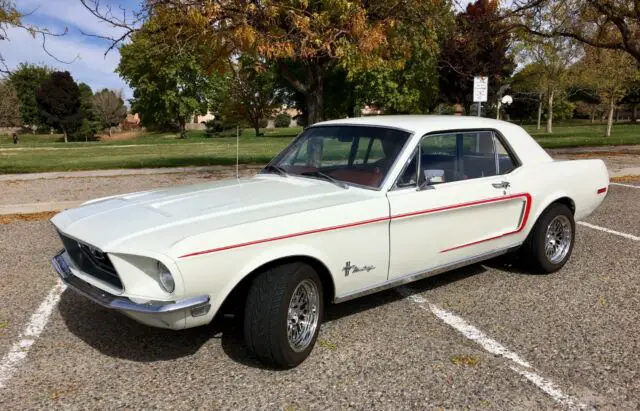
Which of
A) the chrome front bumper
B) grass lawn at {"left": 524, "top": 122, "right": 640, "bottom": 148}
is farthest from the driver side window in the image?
grass lawn at {"left": 524, "top": 122, "right": 640, "bottom": 148}

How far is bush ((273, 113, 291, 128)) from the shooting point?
75.4 metres

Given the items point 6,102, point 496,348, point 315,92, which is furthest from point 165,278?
point 6,102

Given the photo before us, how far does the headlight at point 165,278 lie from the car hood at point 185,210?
0.13 m

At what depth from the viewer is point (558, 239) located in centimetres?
515

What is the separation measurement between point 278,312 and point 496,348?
154cm

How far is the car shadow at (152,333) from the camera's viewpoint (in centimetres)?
351

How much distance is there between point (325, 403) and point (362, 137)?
7.16 feet

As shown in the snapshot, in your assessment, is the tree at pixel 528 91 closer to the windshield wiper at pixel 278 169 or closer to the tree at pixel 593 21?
the tree at pixel 593 21

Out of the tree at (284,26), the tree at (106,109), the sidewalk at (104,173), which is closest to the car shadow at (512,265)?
the tree at (284,26)

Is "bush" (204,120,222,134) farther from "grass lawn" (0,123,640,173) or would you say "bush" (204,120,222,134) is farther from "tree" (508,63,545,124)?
"tree" (508,63,545,124)

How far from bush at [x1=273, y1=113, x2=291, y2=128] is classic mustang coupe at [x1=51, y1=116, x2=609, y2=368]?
2810 inches

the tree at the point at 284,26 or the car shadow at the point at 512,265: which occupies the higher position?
the tree at the point at 284,26

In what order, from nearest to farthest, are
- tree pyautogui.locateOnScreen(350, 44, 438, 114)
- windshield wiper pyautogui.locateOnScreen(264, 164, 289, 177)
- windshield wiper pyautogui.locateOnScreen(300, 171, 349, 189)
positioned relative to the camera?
windshield wiper pyautogui.locateOnScreen(300, 171, 349, 189), windshield wiper pyautogui.locateOnScreen(264, 164, 289, 177), tree pyautogui.locateOnScreen(350, 44, 438, 114)

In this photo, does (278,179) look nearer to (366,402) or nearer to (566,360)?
(366,402)
